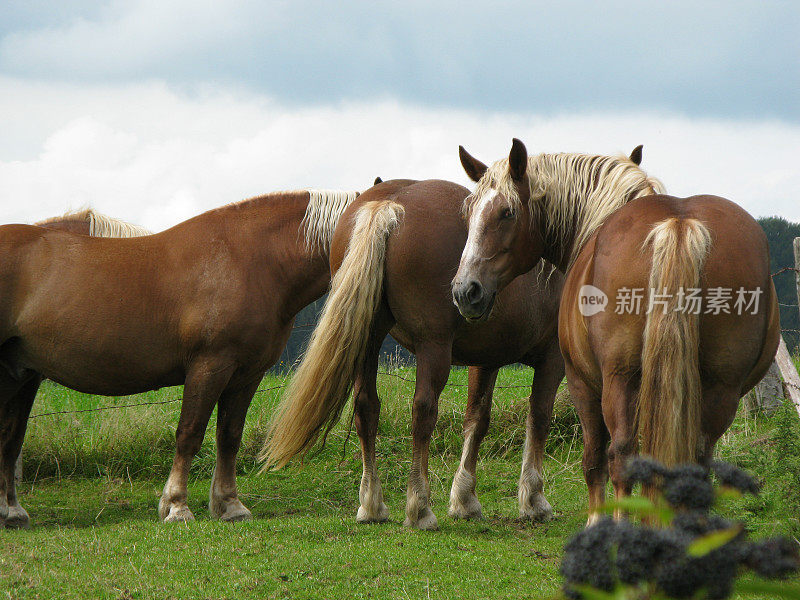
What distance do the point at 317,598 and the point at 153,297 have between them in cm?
261

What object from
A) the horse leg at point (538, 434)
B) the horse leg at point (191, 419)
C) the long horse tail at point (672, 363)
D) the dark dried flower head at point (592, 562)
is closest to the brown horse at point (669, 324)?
the long horse tail at point (672, 363)

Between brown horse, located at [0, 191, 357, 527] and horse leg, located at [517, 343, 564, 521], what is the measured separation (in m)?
1.73

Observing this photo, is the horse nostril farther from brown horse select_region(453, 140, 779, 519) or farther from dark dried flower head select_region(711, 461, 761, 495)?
dark dried flower head select_region(711, 461, 761, 495)

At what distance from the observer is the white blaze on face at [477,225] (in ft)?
13.5

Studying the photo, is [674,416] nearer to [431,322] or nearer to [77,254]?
[431,322]

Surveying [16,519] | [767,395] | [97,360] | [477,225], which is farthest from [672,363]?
[767,395]

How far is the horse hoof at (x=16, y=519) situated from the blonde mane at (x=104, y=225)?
2535 millimetres

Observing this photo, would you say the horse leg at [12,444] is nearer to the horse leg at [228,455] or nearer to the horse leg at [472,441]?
the horse leg at [228,455]

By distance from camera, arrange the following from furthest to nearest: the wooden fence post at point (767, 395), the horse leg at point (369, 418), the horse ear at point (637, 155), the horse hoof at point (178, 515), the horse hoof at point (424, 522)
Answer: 1. the wooden fence post at point (767, 395)
2. the horse hoof at point (178, 515)
3. the horse leg at point (369, 418)
4. the horse hoof at point (424, 522)
5. the horse ear at point (637, 155)

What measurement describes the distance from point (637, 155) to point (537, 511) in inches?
101

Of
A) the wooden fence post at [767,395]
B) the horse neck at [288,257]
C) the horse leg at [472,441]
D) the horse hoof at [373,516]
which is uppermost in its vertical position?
the horse neck at [288,257]

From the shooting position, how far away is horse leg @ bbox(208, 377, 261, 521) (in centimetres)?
561

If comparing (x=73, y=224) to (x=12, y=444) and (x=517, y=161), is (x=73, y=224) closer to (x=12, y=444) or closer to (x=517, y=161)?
(x=12, y=444)

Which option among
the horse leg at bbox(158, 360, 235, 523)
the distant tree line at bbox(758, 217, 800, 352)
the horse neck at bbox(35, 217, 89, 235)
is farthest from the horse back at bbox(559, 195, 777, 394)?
the distant tree line at bbox(758, 217, 800, 352)
